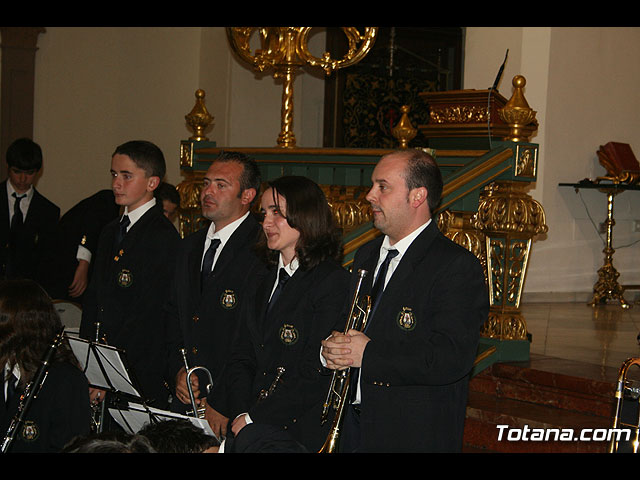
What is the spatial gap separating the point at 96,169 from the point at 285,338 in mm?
7094

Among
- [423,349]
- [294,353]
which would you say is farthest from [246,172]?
[423,349]

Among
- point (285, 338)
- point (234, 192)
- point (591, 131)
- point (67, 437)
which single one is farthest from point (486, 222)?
point (591, 131)

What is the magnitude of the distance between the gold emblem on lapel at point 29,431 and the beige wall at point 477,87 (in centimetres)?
700

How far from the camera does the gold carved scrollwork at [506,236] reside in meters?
5.41

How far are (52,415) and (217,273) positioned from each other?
1187 millimetres

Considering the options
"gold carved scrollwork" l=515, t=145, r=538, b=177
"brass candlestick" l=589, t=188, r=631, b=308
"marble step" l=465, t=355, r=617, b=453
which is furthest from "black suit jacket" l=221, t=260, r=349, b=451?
"brass candlestick" l=589, t=188, r=631, b=308

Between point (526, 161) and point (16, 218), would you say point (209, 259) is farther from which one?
point (16, 218)

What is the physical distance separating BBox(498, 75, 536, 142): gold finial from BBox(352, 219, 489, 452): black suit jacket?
2332 millimetres

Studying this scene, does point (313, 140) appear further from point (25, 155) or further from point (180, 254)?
point (180, 254)

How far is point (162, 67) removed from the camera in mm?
10836

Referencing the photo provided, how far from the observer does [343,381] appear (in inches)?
134

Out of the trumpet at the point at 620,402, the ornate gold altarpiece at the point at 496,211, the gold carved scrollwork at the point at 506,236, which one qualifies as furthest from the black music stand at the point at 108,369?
the gold carved scrollwork at the point at 506,236

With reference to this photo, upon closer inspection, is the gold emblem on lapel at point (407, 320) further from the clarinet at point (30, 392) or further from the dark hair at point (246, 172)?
the dark hair at point (246, 172)

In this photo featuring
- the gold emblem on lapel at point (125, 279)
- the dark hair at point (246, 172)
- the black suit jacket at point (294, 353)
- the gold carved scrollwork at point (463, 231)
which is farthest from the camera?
the gold carved scrollwork at point (463, 231)
